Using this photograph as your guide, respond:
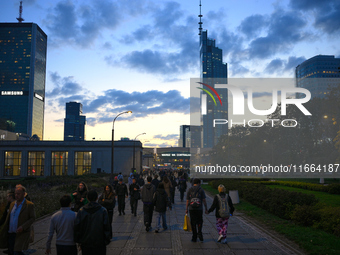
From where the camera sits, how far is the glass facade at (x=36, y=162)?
279 ft

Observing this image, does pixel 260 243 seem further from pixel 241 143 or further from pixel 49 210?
pixel 241 143

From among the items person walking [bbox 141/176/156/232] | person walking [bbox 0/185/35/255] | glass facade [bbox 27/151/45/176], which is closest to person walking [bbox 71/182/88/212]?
person walking [bbox 0/185/35/255]

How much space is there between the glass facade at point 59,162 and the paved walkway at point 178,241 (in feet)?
247

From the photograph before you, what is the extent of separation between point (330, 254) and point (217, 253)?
9.63 feet

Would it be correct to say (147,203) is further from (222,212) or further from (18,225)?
(18,225)

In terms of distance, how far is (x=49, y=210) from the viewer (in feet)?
56.4

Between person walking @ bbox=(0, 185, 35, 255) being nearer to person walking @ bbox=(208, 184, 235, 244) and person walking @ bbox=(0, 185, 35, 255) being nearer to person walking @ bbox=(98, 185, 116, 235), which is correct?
person walking @ bbox=(98, 185, 116, 235)

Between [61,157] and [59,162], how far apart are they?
139 centimetres

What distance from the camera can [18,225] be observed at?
7.04 m

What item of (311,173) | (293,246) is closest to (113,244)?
(293,246)

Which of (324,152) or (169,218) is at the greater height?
→ (324,152)

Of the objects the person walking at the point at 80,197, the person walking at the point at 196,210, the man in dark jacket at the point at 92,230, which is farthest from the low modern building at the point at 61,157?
the man in dark jacket at the point at 92,230

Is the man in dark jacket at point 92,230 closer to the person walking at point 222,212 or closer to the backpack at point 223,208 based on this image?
the person walking at point 222,212

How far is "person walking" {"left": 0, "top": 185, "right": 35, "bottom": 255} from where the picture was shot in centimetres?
696
